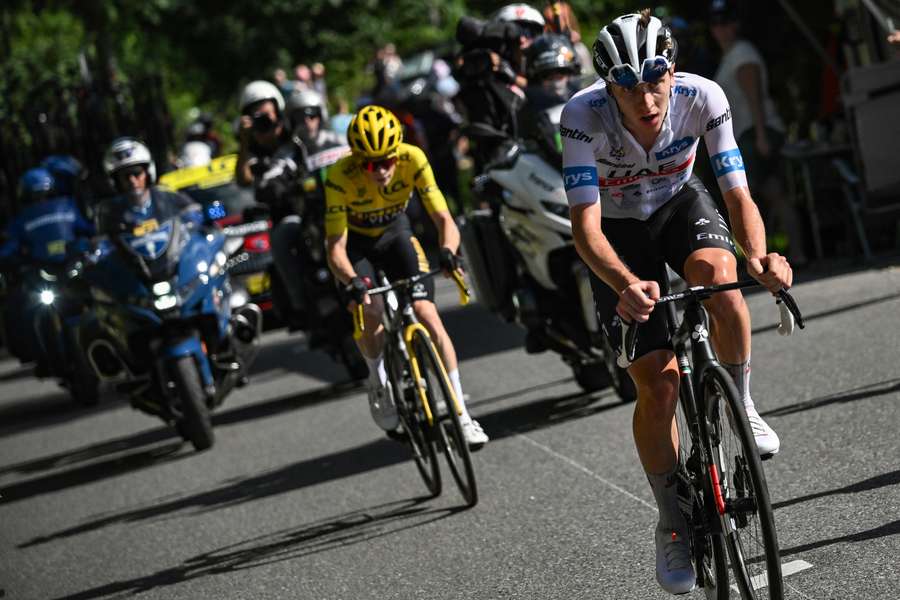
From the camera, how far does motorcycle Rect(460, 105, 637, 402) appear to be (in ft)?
31.3

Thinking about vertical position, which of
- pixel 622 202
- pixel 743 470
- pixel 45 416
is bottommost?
pixel 45 416

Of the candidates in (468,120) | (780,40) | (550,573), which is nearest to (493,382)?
(468,120)

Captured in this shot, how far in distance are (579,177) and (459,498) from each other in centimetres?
309

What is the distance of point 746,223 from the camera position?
550 cm

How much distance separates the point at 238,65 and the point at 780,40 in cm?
1923

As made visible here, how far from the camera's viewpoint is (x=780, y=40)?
707 inches

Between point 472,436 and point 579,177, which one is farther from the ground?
point 579,177

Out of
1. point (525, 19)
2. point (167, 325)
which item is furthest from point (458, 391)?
point (525, 19)

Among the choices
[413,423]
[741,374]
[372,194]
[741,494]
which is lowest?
[413,423]

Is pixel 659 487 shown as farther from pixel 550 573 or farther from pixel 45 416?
pixel 45 416

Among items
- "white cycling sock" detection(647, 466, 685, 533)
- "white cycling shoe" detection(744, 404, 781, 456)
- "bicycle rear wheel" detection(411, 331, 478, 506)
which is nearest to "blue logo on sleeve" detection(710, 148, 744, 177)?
"white cycling shoe" detection(744, 404, 781, 456)

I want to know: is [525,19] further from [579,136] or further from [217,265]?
[579,136]

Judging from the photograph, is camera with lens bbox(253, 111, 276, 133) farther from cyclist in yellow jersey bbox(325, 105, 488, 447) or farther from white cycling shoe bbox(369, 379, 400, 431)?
white cycling shoe bbox(369, 379, 400, 431)

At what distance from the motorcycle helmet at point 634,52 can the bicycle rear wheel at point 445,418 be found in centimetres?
277
